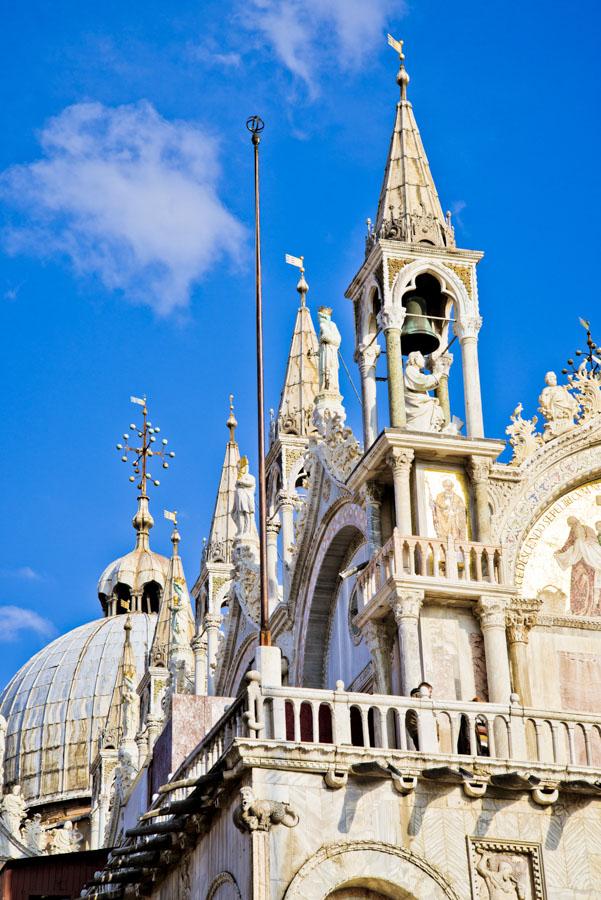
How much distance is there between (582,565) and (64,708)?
43.8 meters

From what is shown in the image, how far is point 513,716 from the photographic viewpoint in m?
25.6

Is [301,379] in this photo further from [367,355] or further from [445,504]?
[445,504]

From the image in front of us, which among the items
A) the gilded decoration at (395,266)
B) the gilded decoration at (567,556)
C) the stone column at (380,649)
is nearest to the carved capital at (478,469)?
the gilded decoration at (567,556)

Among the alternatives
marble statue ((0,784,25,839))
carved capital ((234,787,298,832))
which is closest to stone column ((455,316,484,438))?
carved capital ((234,787,298,832))

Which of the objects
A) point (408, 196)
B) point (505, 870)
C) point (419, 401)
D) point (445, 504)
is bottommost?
point (505, 870)

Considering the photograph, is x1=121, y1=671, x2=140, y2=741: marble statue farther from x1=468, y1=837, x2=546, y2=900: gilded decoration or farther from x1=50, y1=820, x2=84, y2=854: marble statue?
x1=468, y1=837, x2=546, y2=900: gilded decoration

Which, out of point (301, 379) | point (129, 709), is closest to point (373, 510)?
point (301, 379)

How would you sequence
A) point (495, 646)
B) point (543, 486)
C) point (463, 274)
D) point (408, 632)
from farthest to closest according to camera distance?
point (463, 274), point (543, 486), point (495, 646), point (408, 632)

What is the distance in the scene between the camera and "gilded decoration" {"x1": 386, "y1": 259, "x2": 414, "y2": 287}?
105 feet

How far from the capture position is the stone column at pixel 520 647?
30.1 m

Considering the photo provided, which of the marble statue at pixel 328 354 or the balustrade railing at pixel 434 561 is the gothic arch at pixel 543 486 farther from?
the marble statue at pixel 328 354

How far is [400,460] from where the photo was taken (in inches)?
1194

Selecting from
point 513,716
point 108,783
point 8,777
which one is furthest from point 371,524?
point 8,777

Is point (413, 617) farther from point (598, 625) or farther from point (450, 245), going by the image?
point (450, 245)
